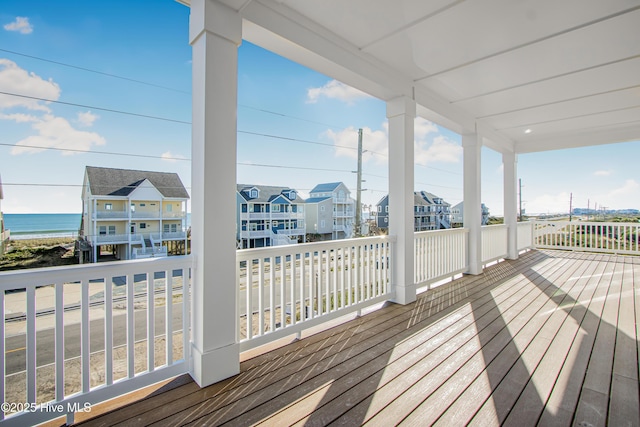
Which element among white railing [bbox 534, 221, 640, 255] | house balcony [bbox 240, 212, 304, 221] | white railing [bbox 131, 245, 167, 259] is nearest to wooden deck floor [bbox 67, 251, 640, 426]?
white railing [bbox 131, 245, 167, 259]

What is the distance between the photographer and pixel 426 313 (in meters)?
3.03

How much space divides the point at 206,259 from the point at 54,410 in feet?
3.28

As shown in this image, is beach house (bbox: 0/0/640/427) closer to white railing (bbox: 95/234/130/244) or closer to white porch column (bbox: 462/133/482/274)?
white railing (bbox: 95/234/130/244)

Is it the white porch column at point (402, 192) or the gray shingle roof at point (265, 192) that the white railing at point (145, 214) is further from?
the white porch column at point (402, 192)

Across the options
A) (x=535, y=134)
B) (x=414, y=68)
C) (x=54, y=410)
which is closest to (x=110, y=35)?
(x=54, y=410)

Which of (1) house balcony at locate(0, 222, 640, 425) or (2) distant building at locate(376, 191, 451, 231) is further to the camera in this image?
(2) distant building at locate(376, 191, 451, 231)

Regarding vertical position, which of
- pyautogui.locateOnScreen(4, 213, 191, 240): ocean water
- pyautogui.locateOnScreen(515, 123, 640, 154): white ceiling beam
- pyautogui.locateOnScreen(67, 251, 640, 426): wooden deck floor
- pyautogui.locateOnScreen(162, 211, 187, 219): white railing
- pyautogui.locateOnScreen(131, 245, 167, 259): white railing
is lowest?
pyautogui.locateOnScreen(67, 251, 640, 426): wooden deck floor

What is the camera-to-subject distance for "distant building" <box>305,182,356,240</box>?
2673 mm

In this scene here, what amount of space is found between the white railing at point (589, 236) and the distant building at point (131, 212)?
860 centimetres

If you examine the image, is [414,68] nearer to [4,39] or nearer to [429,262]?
[429,262]

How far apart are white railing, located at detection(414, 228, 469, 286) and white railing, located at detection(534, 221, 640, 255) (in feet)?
14.2

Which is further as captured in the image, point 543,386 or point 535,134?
point 535,134

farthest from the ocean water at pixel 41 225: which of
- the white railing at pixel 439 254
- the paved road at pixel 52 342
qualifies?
the white railing at pixel 439 254

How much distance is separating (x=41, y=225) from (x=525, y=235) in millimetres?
8679
